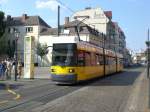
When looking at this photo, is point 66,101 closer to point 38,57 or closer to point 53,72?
point 53,72

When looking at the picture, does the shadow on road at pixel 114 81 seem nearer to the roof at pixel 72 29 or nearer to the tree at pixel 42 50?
the tree at pixel 42 50

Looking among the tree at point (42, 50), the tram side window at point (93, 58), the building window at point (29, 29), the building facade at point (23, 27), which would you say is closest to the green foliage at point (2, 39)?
the building facade at point (23, 27)

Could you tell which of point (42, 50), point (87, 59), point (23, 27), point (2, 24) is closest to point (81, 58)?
point (87, 59)

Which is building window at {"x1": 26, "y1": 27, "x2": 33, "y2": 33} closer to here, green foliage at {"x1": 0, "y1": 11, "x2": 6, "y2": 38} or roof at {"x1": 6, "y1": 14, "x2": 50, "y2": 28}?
roof at {"x1": 6, "y1": 14, "x2": 50, "y2": 28}

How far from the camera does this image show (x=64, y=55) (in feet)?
96.6

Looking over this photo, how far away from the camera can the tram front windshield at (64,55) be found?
2930 centimetres

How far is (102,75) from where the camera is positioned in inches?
1672

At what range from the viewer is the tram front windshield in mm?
29297

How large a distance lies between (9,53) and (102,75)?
6908cm

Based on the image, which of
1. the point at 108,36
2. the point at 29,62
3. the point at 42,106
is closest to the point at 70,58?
the point at 29,62

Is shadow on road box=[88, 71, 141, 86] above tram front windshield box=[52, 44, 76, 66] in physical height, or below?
below

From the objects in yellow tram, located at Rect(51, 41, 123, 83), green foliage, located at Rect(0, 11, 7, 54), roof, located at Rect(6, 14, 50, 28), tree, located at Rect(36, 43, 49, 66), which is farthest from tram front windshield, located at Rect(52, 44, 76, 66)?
roof, located at Rect(6, 14, 50, 28)

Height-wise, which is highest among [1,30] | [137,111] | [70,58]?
[1,30]

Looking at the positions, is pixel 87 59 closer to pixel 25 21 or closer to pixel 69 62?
pixel 69 62
